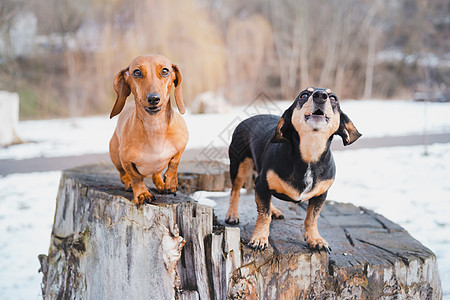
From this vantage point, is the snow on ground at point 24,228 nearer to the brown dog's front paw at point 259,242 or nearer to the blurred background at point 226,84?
the blurred background at point 226,84

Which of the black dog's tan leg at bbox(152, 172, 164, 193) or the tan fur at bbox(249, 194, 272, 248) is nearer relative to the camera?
the tan fur at bbox(249, 194, 272, 248)

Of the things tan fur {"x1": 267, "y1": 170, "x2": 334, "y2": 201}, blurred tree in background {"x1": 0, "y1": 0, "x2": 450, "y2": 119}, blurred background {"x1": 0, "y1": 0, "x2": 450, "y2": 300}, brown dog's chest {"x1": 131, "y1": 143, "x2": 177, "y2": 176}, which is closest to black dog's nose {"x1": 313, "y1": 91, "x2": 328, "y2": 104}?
tan fur {"x1": 267, "y1": 170, "x2": 334, "y2": 201}

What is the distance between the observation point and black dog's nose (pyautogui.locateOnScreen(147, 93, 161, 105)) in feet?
5.97

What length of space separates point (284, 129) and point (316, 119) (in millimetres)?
213

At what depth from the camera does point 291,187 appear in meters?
1.86

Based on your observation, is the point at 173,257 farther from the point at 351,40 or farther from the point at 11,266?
the point at 351,40

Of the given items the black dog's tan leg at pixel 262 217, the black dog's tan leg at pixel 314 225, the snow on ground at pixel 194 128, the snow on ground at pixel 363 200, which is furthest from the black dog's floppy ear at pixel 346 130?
the snow on ground at pixel 194 128

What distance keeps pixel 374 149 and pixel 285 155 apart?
694 centimetres

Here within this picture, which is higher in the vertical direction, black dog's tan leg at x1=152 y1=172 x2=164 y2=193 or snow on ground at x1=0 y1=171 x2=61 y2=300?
black dog's tan leg at x1=152 y1=172 x2=164 y2=193

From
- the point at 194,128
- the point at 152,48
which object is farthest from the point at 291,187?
the point at 152,48

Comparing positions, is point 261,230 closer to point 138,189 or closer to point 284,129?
point 284,129

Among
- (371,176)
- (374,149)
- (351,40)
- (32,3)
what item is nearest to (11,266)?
(371,176)

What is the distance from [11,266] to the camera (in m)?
3.48

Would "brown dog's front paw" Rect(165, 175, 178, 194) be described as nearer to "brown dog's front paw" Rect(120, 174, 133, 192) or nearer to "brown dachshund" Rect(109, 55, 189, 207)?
"brown dachshund" Rect(109, 55, 189, 207)
